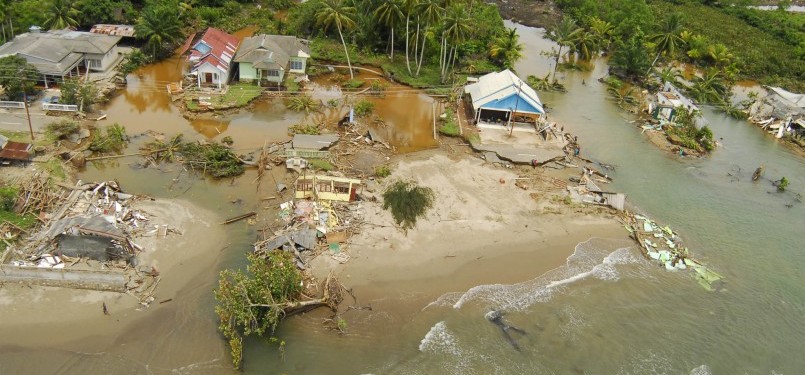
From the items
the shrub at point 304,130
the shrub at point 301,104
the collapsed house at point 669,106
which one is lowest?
the shrub at point 304,130

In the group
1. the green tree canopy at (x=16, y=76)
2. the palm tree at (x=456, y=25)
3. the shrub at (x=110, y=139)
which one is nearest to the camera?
the shrub at (x=110, y=139)

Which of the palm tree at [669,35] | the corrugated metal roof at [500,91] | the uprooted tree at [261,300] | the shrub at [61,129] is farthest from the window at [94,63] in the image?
the palm tree at [669,35]

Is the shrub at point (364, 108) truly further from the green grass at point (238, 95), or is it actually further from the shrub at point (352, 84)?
the green grass at point (238, 95)

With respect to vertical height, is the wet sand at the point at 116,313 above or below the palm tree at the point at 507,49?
below

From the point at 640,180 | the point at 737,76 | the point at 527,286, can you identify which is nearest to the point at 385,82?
the point at 640,180

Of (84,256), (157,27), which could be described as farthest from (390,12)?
(84,256)

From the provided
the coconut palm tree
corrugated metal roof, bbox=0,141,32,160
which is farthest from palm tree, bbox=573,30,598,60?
corrugated metal roof, bbox=0,141,32,160

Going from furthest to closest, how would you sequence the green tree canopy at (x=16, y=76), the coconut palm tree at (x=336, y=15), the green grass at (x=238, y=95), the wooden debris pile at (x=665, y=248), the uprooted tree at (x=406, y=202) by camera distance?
the coconut palm tree at (x=336, y=15) → the green grass at (x=238, y=95) → the green tree canopy at (x=16, y=76) → the uprooted tree at (x=406, y=202) → the wooden debris pile at (x=665, y=248)
